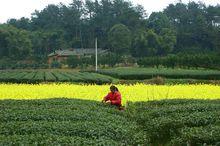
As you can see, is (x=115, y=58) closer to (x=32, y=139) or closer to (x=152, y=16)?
(x=152, y=16)

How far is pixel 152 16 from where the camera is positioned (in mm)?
122938

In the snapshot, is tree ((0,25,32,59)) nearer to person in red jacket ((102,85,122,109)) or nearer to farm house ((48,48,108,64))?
farm house ((48,48,108,64))

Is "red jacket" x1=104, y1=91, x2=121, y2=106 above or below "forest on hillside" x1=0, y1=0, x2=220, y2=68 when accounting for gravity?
below

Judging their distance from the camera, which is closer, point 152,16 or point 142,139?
point 142,139

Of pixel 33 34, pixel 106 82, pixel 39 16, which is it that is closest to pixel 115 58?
pixel 33 34

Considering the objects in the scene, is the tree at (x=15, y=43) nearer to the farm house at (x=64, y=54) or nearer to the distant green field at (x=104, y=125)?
the farm house at (x=64, y=54)

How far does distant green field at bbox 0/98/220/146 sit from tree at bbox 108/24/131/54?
80.0m

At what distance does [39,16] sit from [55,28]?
62.4 feet

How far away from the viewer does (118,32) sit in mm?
101562

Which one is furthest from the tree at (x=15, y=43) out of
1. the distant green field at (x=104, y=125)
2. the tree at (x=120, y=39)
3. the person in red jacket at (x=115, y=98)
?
the person in red jacket at (x=115, y=98)

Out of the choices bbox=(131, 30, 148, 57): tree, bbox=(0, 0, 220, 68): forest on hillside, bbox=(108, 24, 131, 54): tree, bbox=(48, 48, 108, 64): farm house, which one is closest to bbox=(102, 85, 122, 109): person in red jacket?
bbox=(0, 0, 220, 68): forest on hillside

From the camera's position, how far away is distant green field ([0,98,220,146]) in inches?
475

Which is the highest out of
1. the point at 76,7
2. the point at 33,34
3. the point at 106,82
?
the point at 76,7

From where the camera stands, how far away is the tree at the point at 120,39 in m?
101
